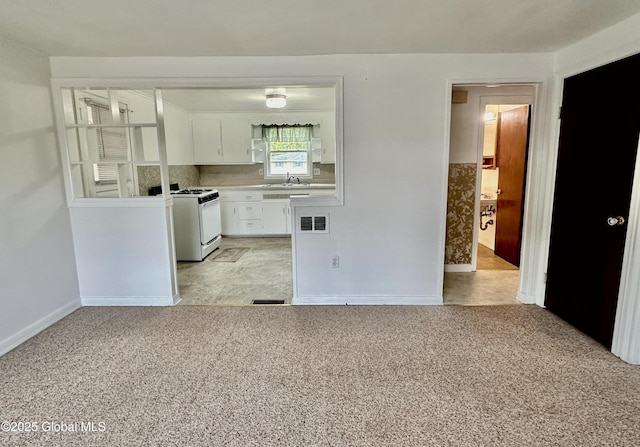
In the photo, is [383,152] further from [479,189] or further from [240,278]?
[240,278]

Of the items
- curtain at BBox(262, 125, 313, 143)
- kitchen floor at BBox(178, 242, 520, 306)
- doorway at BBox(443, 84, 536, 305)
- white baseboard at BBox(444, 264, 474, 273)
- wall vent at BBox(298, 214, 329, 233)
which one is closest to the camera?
wall vent at BBox(298, 214, 329, 233)

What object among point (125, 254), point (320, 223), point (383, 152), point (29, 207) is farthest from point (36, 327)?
point (383, 152)

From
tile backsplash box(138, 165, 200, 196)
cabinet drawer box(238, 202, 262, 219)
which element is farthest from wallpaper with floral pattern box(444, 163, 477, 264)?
tile backsplash box(138, 165, 200, 196)

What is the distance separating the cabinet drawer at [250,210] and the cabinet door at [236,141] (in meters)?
0.87

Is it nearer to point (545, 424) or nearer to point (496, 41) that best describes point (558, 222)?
point (496, 41)

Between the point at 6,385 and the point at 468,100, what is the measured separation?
4.75 meters

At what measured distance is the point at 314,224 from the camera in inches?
123

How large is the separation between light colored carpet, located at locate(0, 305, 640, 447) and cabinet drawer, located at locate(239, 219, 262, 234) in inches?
123

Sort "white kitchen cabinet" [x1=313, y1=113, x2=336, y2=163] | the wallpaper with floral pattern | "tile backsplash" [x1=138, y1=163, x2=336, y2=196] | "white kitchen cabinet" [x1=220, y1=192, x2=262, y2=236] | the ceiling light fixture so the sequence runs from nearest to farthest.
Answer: the wallpaper with floral pattern → the ceiling light fixture → "white kitchen cabinet" [x1=220, y1=192, x2=262, y2=236] → "white kitchen cabinet" [x1=313, y1=113, x2=336, y2=163] → "tile backsplash" [x1=138, y1=163, x2=336, y2=196]

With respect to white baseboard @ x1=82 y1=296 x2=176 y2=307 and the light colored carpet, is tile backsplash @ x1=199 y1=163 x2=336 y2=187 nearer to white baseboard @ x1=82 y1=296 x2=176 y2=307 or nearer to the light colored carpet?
white baseboard @ x1=82 y1=296 x2=176 y2=307

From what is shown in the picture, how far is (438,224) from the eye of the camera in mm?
3076

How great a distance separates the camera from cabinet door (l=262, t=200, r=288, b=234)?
5.95 meters

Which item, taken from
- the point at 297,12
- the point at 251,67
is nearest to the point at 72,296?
the point at 251,67

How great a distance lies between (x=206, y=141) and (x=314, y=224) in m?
3.92
